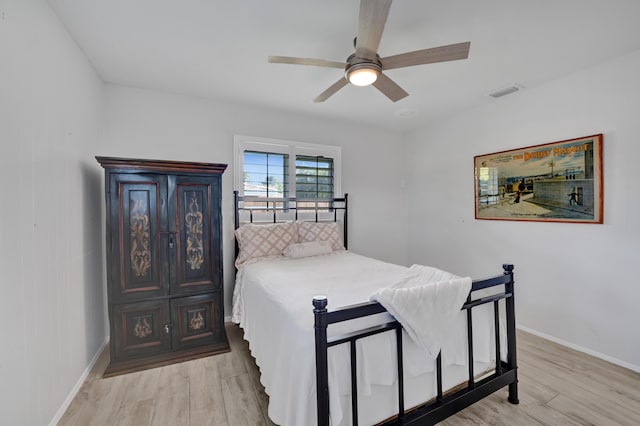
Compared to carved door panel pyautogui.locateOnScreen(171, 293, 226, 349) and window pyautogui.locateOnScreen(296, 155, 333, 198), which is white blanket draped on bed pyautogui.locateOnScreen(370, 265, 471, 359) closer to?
carved door panel pyautogui.locateOnScreen(171, 293, 226, 349)

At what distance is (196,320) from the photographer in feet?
8.68

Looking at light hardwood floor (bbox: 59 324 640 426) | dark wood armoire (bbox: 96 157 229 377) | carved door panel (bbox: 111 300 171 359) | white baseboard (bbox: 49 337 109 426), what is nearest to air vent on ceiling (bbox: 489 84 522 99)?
light hardwood floor (bbox: 59 324 640 426)

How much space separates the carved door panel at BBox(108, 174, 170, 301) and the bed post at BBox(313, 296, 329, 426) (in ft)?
6.31

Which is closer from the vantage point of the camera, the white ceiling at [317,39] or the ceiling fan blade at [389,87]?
the white ceiling at [317,39]

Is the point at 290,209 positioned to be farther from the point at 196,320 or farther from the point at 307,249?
the point at 196,320

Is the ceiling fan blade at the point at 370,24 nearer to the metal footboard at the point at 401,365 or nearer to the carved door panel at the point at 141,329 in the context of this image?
the metal footboard at the point at 401,365

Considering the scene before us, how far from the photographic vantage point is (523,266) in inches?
121

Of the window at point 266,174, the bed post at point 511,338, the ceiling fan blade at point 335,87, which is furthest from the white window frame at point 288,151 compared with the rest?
the bed post at point 511,338

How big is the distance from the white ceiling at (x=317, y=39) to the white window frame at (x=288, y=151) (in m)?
0.61

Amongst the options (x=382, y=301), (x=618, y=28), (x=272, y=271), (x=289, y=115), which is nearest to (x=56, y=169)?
(x=272, y=271)

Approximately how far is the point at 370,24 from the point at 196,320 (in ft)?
9.22

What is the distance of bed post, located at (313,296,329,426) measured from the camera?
48.4 inches

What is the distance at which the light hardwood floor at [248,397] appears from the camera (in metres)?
1.77

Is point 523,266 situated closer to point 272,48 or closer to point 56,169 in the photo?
point 272,48
